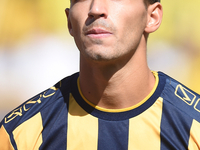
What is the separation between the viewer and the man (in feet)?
5.11

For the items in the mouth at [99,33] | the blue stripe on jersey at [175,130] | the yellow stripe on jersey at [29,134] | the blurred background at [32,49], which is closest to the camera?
the mouth at [99,33]

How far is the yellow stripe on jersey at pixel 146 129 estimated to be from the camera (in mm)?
1649

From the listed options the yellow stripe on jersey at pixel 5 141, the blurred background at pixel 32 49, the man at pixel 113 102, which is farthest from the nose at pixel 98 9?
the blurred background at pixel 32 49

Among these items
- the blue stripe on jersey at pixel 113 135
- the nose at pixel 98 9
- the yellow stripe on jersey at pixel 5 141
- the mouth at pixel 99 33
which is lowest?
the yellow stripe on jersey at pixel 5 141

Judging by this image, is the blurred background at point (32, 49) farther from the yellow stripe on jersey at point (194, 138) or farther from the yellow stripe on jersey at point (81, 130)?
the yellow stripe on jersey at point (194, 138)

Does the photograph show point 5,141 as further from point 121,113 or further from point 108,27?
point 108,27

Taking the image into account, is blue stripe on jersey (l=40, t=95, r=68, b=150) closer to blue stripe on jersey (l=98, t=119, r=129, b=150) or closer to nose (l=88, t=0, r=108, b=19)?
blue stripe on jersey (l=98, t=119, r=129, b=150)

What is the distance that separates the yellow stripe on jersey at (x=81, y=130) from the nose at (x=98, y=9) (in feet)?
2.13

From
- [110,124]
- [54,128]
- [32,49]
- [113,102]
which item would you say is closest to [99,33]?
[113,102]

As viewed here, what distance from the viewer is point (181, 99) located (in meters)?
1.76

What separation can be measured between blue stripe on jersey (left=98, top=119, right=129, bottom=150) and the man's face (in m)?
0.45

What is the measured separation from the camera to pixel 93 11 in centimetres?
152

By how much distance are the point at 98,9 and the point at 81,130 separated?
2.56 feet

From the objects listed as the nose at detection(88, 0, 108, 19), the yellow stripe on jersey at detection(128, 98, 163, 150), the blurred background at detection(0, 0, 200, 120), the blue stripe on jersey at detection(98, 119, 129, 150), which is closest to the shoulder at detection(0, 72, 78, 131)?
the blue stripe on jersey at detection(98, 119, 129, 150)
